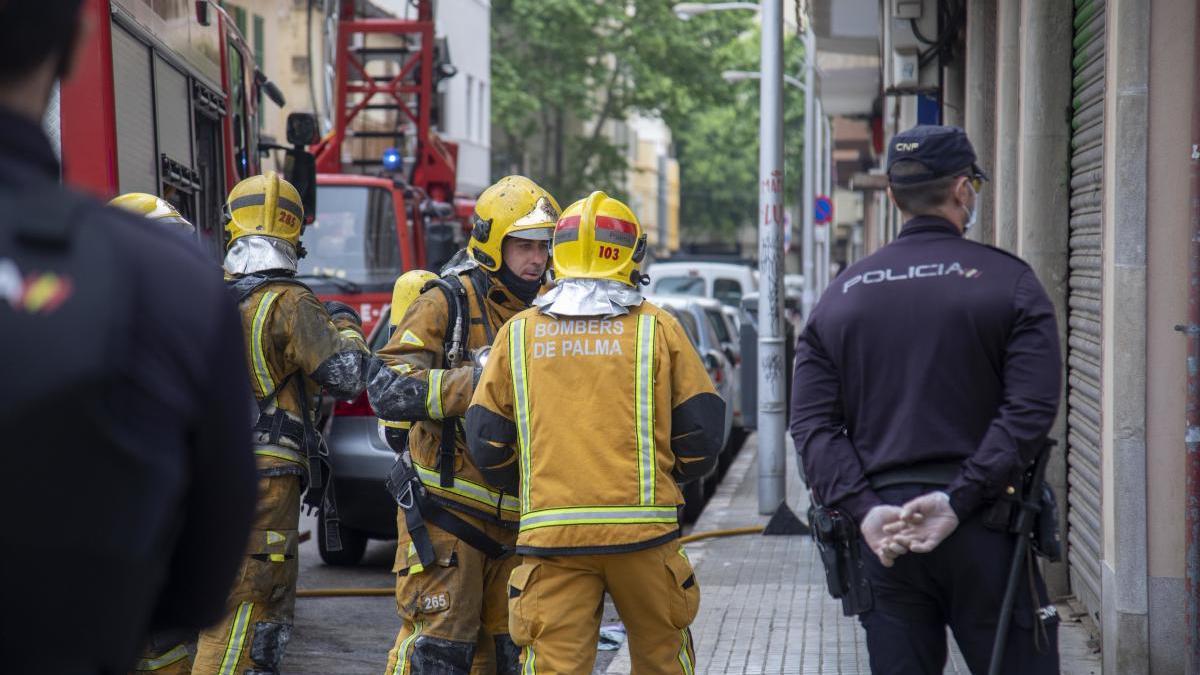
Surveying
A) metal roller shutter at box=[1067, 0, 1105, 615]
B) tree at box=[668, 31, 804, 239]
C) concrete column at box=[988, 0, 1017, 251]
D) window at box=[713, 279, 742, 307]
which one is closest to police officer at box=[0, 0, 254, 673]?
metal roller shutter at box=[1067, 0, 1105, 615]

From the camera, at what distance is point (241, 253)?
552 centimetres

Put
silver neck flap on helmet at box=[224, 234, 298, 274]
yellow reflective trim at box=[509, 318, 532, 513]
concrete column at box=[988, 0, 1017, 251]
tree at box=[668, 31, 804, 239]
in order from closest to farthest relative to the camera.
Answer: yellow reflective trim at box=[509, 318, 532, 513] < silver neck flap on helmet at box=[224, 234, 298, 274] < concrete column at box=[988, 0, 1017, 251] < tree at box=[668, 31, 804, 239]

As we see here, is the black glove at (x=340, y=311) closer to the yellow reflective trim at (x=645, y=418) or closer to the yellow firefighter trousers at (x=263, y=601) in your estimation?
the yellow firefighter trousers at (x=263, y=601)

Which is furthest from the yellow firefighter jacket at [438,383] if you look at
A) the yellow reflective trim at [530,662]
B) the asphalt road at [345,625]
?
the asphalt road at [345,625]

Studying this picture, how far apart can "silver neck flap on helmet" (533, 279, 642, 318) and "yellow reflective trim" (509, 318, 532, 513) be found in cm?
11

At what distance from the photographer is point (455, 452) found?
5.07m

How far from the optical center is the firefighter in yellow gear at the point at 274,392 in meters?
5.24

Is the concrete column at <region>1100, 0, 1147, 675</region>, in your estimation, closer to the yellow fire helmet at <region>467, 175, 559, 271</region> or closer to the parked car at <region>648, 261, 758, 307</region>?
the yellow fire helmet at <region>467, 175, 559, 271</region>

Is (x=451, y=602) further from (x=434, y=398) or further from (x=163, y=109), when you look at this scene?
(x=163, y=109)

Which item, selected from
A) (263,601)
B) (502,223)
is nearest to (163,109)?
(502,223)

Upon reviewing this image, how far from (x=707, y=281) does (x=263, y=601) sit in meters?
22.9

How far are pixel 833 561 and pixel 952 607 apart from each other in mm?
296

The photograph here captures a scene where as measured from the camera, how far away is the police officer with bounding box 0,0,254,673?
1.45 meters

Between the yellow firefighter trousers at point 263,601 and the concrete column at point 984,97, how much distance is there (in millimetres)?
5802
